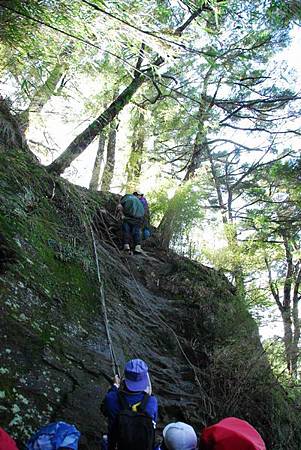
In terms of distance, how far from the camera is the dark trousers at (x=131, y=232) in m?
9.01

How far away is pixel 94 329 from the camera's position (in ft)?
17.1

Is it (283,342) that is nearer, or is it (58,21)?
(58,21)

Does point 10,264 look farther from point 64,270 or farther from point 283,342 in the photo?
point 283,342

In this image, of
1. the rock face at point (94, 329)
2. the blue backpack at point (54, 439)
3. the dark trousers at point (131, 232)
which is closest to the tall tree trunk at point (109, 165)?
the dark trousers at point (131, 232)

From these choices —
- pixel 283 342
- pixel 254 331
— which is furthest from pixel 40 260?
pixel 283 342

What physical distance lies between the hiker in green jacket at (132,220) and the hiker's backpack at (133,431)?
5905mm

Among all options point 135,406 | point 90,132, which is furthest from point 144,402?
point 90,132

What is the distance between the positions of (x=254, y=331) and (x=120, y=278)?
128 inches

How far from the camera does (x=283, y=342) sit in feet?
28.2

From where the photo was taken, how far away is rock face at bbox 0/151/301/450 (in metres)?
3.89

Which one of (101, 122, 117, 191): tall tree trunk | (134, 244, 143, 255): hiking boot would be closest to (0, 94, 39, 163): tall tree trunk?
(134, 244, 143, 255): hiking boot

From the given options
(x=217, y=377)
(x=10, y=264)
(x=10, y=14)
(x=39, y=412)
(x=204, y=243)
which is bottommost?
(x=39, y=412)

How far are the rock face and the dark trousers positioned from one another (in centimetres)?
44

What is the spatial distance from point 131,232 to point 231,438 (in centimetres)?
681
